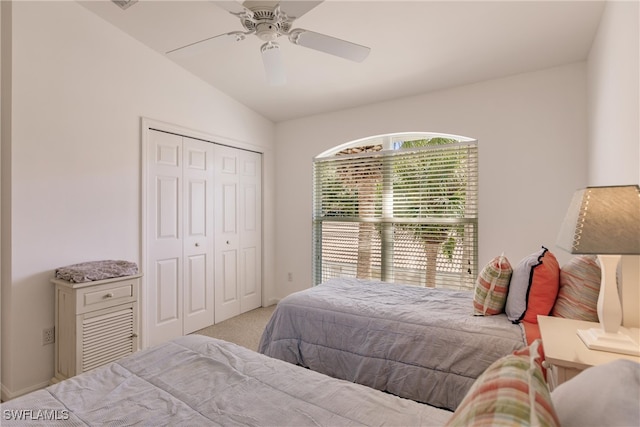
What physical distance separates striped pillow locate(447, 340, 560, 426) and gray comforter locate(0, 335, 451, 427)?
1.20ft

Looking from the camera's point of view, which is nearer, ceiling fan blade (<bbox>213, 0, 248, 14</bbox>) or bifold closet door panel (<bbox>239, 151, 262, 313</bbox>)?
ceiling fan blade (<bbox>213, 0, 248, 14</bbox>)

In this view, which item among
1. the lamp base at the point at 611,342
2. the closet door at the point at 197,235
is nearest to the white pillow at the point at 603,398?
the lamp base at the point at 611,342

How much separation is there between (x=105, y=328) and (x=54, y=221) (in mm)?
874

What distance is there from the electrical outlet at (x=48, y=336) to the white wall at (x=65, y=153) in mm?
29

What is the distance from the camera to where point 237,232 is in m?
4.04

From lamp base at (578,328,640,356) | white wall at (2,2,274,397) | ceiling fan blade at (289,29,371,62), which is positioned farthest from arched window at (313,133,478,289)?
white wall at (2,2,274,397)

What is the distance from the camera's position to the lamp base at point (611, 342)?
4.15 ft

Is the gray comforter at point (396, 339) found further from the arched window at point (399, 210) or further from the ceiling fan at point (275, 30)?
the ceiling fan at point (275, 30)

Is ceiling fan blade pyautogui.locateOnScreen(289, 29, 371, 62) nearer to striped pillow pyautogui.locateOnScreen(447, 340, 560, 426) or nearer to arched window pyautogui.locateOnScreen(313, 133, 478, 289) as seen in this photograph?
arched window pyautogui.locateOnScreen(313, 133, 478, 289)

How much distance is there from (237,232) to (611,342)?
3481 mm

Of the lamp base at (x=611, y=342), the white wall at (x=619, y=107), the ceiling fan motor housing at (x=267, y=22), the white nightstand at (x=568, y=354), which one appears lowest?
the white nightstand at (x=568, y=354)

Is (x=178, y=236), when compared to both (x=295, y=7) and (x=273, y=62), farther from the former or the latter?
(x=295, y=7)
